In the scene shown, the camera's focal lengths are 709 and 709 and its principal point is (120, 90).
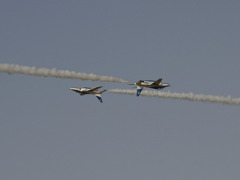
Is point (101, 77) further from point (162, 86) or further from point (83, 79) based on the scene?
point (162, 86)

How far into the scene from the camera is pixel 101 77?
178 metres

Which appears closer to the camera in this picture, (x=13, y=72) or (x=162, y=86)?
(x=13, y=72)

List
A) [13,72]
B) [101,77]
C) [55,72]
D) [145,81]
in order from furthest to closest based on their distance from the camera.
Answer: [145,81]
[101,77]
[55,72]
[13,72]

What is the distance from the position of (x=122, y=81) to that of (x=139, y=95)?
18861 millimetres

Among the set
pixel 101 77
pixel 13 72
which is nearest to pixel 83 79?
pixel 101 77

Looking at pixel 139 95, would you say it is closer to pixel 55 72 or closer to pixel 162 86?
pixel 162 86

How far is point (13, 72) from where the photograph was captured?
154125 millimetres

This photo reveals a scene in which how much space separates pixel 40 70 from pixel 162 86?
4446 cm

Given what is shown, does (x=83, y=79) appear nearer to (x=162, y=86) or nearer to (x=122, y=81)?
(x=122, y=81)

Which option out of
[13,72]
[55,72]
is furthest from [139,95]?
[13,72]

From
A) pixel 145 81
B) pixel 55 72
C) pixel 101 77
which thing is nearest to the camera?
pixel 55 72

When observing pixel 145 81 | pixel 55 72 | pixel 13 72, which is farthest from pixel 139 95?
pixel 13 72

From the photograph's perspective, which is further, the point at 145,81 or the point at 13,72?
the point at 145,81

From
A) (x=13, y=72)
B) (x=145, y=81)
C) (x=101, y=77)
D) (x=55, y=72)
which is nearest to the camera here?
(x=13, y=72)
